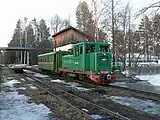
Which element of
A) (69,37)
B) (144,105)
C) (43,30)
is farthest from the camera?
(43,30)

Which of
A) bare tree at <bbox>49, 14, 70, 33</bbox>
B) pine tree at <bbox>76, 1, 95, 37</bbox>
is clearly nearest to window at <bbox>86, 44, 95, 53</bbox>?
pine tree at <bbox>76, 1, 95, 37</bbox>

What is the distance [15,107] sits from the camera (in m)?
11.7

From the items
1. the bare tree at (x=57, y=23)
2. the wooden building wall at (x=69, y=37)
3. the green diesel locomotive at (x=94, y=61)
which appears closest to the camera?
the green diesel locomotive at (x=94, y=61)

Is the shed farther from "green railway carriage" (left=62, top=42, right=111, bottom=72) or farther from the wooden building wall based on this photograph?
"green railway carriage" (left=62, top=42, right=111, bottom=72)

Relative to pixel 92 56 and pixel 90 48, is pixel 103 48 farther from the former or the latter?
pixel 92 56

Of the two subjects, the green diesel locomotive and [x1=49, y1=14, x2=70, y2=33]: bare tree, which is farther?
[x1=49, y1=14, x2=70, y2=33]: bare tree

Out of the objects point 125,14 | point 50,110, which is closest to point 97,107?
point 50,110

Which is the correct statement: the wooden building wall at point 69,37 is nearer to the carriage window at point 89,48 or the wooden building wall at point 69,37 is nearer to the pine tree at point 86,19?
the pine tree at point 86,19

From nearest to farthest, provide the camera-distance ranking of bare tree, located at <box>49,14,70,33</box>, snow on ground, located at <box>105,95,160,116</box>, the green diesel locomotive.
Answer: snow on ground, located at <box>105,95,160,116</box> < the green diesel locomotive < bare tree, located at <box>49,14,70,33</box>

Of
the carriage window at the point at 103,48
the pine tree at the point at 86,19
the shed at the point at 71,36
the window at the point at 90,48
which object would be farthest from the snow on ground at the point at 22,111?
the shed at the point at 71,36

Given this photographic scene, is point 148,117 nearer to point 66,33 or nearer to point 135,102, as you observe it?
point 135,102

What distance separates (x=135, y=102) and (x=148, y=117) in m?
3.47

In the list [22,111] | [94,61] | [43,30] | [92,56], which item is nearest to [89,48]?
[92,56]

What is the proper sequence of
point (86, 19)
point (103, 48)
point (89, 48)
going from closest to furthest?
1. point (103, 48)
2. point (89, 48)
3. point (86, 19)
